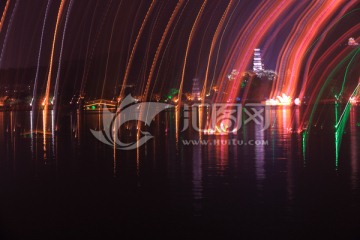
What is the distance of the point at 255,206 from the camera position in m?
7.98

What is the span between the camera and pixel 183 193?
9055 mm

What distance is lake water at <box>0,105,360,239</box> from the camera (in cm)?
680

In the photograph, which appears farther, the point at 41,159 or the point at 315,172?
the point at 41,159

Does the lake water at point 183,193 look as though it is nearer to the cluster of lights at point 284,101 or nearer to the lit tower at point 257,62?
the cluster of lights at point 284,101

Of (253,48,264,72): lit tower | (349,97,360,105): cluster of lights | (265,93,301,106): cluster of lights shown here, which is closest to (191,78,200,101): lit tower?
(265,93,301,106): cluster of lights

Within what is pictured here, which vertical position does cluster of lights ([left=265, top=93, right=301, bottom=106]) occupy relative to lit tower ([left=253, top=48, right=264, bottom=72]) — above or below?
below

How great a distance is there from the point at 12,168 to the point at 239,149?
6062 mm

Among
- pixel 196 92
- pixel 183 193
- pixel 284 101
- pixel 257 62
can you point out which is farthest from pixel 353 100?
pixel 257 62

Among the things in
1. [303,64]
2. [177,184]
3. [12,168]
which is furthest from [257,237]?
[303,64]

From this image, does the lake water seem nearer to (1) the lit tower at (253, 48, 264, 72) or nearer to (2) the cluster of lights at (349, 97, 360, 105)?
(2) the cluster of lights at (349, 97, 360, 105)

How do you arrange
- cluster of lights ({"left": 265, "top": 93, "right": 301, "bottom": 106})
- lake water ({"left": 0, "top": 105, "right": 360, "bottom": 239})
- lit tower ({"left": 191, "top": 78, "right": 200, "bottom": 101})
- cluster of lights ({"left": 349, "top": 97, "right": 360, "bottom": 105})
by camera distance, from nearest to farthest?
lake water ({"left": 0, "top": 105, "right": 360, "bottom": 239}) → cluster of lights ({"left": 349, "top": 97, "right": 360, "bottom": 105}) → cluster of lights ({"left": 265, "top": 93, "right": 301, "bottom": 106}) → lit tower ({"left": 191, "top": 78, "right": 200, "bottom": 101})

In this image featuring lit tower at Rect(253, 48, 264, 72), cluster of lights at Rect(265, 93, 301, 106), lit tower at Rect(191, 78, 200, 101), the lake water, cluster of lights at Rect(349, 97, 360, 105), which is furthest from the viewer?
lit tower at Rect(253, 48, 264, 72)

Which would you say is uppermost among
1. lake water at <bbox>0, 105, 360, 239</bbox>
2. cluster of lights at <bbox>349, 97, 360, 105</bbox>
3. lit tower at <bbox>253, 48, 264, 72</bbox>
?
lit tower at <bbox>253, 48, 264, 72</bbox>

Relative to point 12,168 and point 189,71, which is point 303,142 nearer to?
point 12,168
